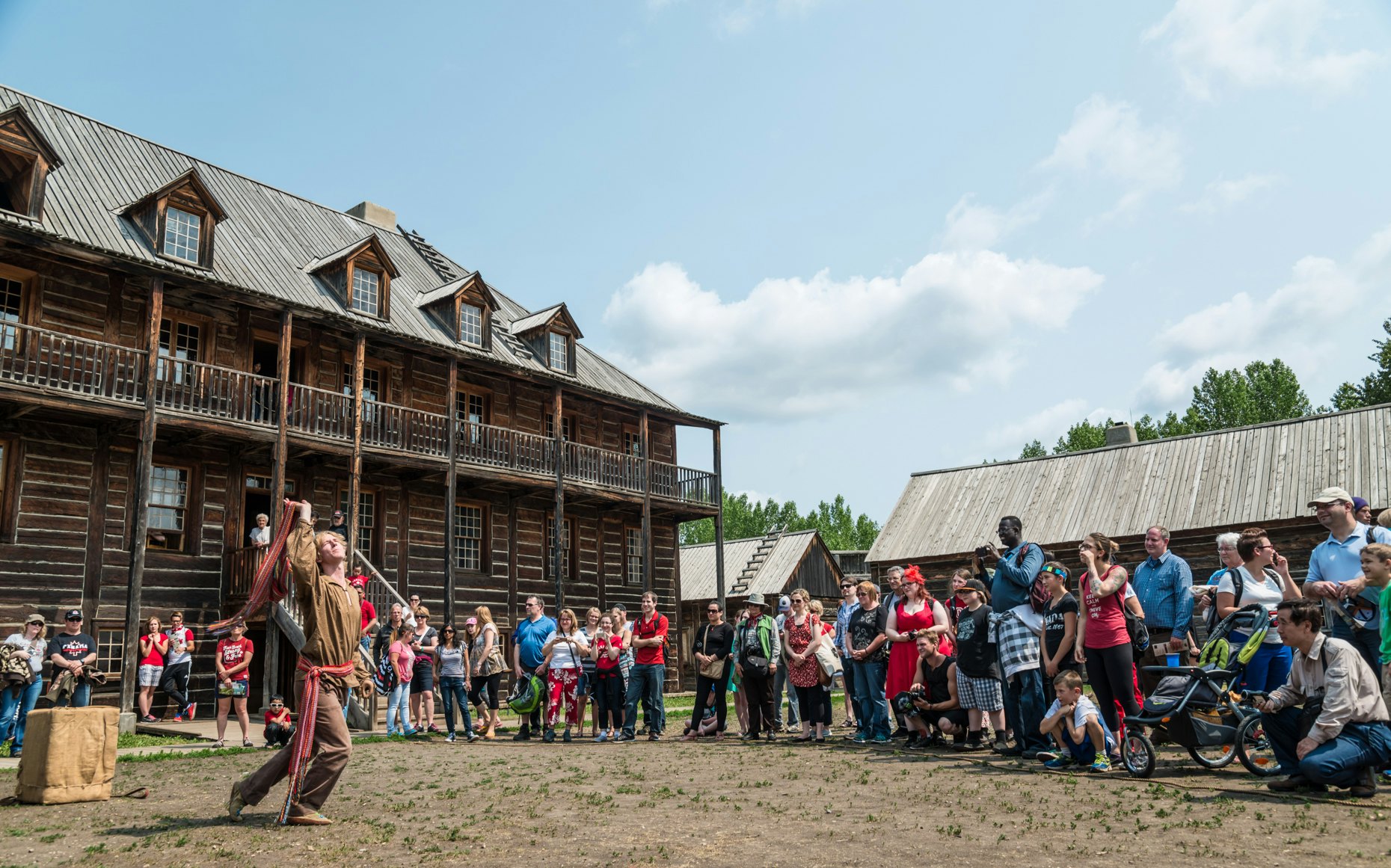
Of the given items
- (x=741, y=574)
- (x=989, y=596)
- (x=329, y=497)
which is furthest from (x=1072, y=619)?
(x=741, y=574)

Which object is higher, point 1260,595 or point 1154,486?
A: point 1154,486

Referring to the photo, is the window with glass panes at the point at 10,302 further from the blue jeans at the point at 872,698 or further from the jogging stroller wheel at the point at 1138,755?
the jogging stroller wheel at the point at 1138,755

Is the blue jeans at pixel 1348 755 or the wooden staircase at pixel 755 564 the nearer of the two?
the blue jeans at pixel 1348 755

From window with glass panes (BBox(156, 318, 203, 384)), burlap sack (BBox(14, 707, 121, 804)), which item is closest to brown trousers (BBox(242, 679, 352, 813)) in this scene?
burlap sack (BBox(14, 707, 121, 804))

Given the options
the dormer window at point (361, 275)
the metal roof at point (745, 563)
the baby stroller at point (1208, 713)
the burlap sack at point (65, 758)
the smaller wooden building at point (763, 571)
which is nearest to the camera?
the burlap sack at point (65, 758)

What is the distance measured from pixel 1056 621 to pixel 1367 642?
220 cm

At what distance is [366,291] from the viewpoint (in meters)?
22.8

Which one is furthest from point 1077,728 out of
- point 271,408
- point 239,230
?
point 239,230

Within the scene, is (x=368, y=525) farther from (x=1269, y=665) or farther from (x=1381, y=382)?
(x=1381, y=382)

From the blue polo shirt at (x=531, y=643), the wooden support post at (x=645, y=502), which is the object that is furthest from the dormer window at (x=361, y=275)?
the blue polo shirt at (x=531, y=643)

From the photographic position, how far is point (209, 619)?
61.4 ft

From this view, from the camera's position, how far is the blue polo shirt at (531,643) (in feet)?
42.7

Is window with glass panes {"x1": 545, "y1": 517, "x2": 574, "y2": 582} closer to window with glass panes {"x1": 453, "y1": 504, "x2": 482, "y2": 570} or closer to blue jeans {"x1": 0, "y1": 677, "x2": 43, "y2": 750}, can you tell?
window with glass panes {"x1": 453, "y1": 504, "x2": 482, "y2": 570}

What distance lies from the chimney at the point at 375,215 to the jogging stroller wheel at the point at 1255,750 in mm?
25453
